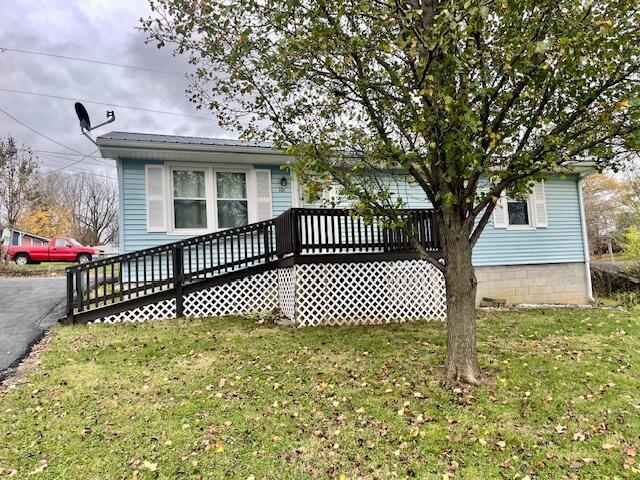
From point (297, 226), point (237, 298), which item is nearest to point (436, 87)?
point (297, 226)

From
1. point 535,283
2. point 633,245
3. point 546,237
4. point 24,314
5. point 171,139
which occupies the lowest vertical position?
point 535,283

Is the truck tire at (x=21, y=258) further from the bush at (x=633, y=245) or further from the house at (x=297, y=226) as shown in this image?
the bush at (x=633, y=245)

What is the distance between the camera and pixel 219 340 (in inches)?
231

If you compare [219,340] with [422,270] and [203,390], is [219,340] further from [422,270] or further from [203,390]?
[422,270]

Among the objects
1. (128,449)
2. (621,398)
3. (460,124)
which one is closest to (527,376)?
(621,398)

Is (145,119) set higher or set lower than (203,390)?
higher

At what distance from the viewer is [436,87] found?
3.53 m

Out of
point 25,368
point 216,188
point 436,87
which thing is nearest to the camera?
Answer: point 436,87

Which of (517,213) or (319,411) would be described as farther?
(517,213)

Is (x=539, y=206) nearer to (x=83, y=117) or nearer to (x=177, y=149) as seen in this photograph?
(x=177, y=149)

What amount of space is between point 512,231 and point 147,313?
9.35m

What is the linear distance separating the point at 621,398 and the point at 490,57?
10.7ft

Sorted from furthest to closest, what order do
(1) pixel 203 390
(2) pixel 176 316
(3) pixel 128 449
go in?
(2) pixel 176 316, (1) pixel 203 390, (3) pixel 128 449

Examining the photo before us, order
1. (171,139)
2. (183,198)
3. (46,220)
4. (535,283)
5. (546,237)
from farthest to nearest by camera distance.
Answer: (46,220) → (546,237) → (535,283) → (171,139) → (183,198)
